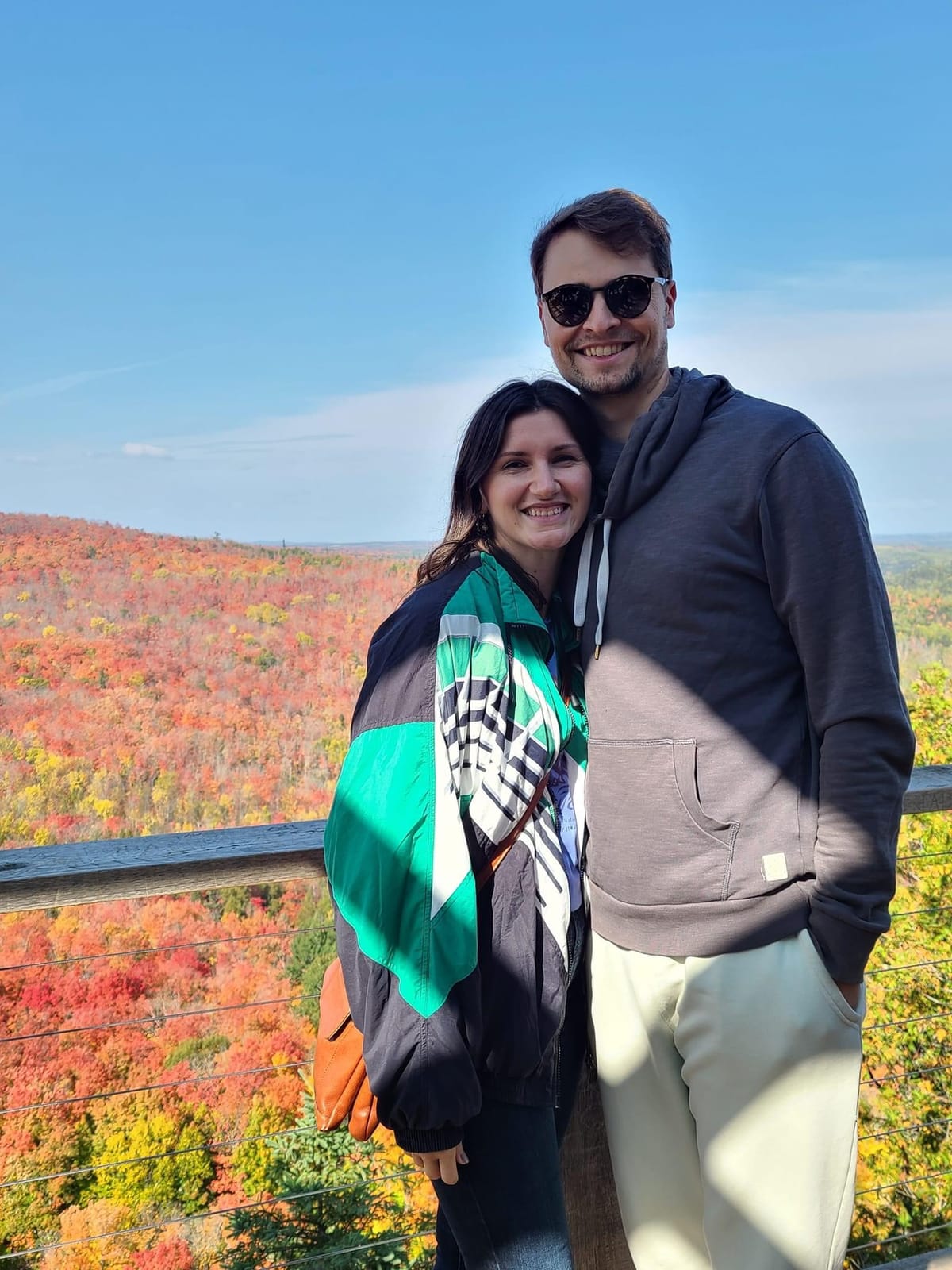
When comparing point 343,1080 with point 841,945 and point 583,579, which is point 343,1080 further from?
point 583,579

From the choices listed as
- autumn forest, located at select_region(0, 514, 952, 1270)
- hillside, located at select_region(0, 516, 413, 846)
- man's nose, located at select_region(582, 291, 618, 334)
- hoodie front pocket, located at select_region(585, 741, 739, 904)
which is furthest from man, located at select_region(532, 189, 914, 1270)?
hillside, located at select_region(0, 516, 413, 846)

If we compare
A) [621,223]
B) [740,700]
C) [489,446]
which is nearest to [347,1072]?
Result: [740,700]

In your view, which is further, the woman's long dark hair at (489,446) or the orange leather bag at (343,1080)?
the woman's long dark hair at (489,446)

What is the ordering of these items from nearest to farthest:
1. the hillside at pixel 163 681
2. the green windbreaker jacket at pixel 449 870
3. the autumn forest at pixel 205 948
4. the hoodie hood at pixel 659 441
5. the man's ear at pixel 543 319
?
the green windbreaker jacket at pixel 449 870
the hoodie hood at pixel 659 441
the man's ear at pixel 543 319
the autumn forest at pixel 205 948
the hillside at pixel 163 681

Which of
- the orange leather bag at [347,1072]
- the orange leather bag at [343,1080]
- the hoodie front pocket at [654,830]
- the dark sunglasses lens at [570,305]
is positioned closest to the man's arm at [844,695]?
the hoodie front pocket at [654,830]

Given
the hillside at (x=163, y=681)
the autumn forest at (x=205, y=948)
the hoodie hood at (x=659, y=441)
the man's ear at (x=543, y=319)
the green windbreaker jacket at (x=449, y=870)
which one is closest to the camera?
the green windbreaker jacket at (x=449, y=870)

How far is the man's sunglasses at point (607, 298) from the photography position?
60.8 inches

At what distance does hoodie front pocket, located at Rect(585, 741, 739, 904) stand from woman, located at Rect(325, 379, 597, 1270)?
59mm

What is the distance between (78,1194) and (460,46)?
125 ft

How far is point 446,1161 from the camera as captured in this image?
3.82 feet

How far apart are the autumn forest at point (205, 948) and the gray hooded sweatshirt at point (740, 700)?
65 centimetres

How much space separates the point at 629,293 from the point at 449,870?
3.31 ft

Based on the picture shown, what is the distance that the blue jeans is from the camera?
1188 mm

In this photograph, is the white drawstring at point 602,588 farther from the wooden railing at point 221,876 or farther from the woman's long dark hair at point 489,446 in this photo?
the wooden railing at point 221,876
